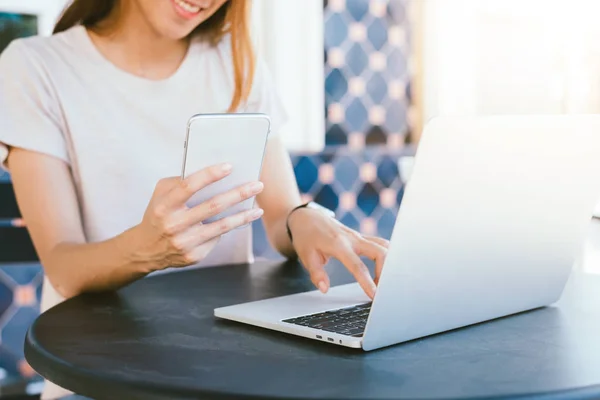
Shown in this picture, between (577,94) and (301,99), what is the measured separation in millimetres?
955

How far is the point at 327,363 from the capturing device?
784 mm

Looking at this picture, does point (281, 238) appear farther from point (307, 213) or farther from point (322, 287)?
point (322, 287)

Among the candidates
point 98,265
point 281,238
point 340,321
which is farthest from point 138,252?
point 281,238

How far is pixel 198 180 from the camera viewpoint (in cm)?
95

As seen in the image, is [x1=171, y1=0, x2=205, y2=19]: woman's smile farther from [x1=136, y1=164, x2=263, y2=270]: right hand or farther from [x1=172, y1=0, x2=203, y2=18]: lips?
[x1=136, y1=164, x2=263, y2=270]: right hand

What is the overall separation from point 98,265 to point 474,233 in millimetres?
602

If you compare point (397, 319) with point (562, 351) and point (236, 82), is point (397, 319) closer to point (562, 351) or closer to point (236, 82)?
point (562, 351)

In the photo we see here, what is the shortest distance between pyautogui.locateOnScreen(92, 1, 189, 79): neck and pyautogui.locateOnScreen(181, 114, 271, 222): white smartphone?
0.63 metres

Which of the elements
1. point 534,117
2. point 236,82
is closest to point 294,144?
point 236,82

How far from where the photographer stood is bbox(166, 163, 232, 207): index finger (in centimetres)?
95

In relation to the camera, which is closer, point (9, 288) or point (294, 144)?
point (9, 288)

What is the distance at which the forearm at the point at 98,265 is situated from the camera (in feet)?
3.70

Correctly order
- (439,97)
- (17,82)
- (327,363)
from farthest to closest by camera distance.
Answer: (439,97) → (17,82) → (327,363)

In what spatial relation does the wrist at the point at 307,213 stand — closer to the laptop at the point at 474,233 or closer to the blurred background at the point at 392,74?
the laptop at the point at 474,233
